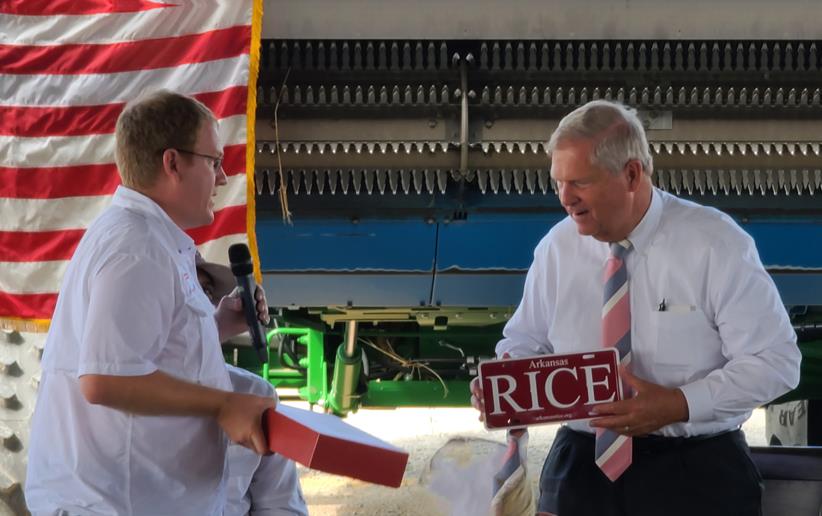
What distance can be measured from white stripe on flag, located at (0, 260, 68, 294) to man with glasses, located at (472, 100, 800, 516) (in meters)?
2.28

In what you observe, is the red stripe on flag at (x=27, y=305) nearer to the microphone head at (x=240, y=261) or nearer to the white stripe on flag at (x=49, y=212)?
the white stripe on flag at (x=49, y=212)

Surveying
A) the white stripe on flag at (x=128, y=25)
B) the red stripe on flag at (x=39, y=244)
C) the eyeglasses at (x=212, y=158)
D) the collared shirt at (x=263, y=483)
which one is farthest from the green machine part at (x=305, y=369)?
the eyeglasses at (x=212, y=158)

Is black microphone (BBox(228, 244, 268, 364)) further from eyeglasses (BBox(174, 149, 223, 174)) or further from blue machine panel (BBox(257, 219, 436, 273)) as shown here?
blue machine panel (BBox(257, 219, 436, 273))

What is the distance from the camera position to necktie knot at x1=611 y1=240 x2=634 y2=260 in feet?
9.96

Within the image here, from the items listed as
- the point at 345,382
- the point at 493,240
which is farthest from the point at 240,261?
the point at 345,382

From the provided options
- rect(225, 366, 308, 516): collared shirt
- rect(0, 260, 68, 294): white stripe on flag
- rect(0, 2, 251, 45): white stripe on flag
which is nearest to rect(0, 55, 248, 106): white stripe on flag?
rect(0, 2, 251, 45): white stripe on flag

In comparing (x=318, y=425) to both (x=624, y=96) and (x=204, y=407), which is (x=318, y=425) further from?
(x=624, y=96)

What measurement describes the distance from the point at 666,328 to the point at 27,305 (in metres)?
2.76

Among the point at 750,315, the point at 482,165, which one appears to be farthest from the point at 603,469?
the point at 482,165

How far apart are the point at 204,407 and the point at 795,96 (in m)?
2.79

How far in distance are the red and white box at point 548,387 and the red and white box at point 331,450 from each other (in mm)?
600

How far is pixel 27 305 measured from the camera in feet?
15.5

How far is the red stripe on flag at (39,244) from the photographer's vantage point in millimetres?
4625

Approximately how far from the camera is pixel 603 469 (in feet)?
9.82
